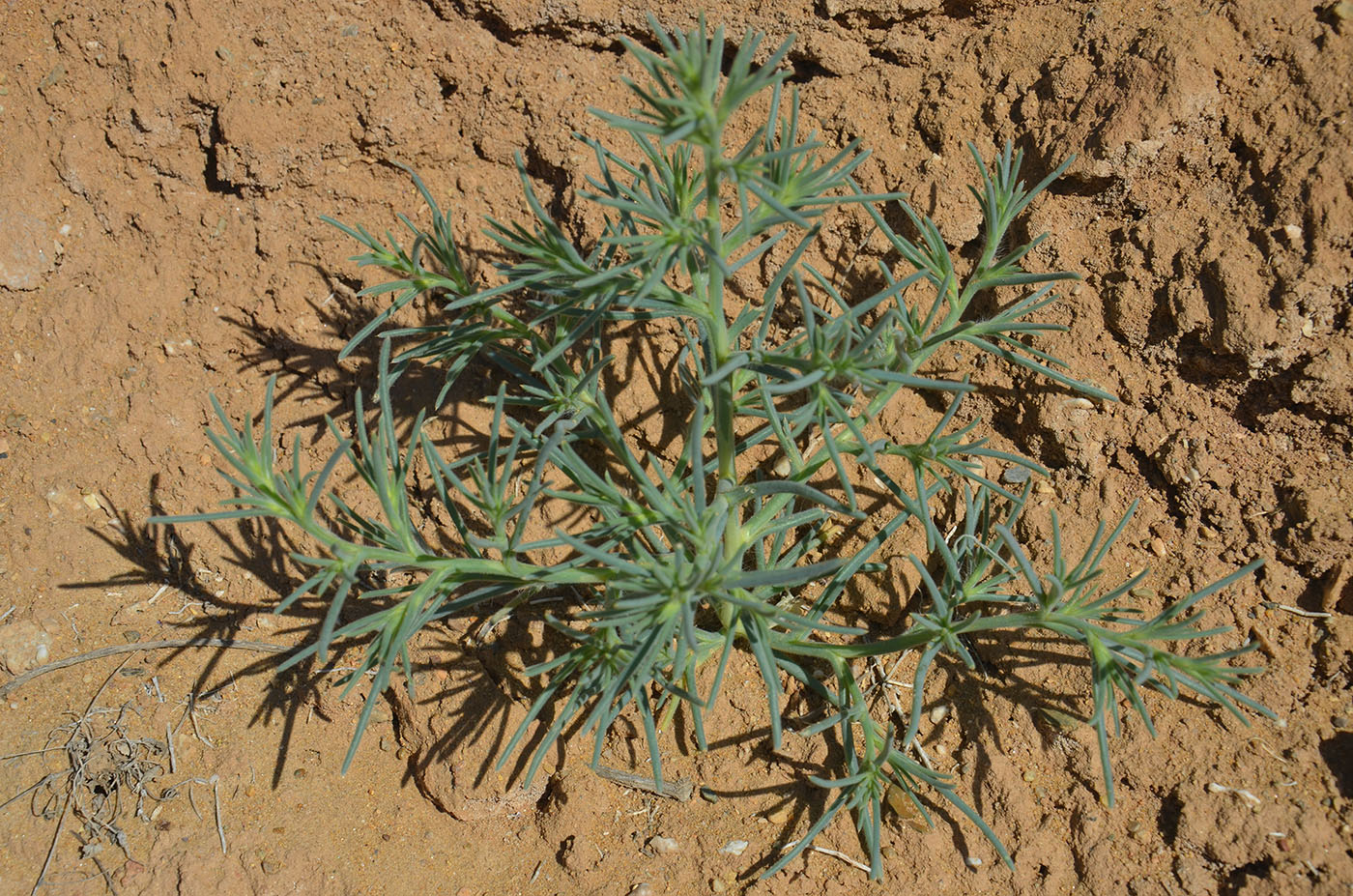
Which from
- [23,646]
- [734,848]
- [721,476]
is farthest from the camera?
[23,646]

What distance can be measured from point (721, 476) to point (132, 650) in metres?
1.84

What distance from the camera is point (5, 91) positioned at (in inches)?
122

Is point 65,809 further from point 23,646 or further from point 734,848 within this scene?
point 734,848

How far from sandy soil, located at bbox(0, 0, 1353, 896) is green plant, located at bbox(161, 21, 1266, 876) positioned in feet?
0.49

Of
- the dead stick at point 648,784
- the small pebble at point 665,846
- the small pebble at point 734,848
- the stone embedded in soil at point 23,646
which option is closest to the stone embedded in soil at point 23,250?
the stone embedded in soil at point 23,646

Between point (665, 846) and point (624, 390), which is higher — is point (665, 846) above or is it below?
below

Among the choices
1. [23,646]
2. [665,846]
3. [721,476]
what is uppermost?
[721,476]

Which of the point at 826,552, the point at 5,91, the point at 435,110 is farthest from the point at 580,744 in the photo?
the point at 5,91

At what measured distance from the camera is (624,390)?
116 inches

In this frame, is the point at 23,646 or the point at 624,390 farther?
the point at 624,390

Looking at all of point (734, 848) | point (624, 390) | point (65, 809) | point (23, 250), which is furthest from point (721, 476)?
point (23, 250)

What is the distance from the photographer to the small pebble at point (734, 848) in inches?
102

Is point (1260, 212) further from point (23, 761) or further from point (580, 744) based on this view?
point (23, 761)

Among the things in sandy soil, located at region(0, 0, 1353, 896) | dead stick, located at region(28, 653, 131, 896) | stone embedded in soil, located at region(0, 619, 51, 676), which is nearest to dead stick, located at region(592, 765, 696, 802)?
sandy soil, located at region(0, 0, 1353, 896)
